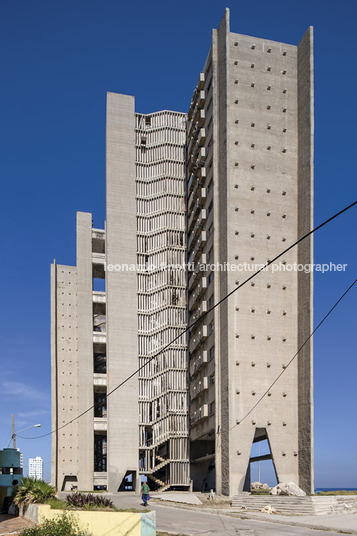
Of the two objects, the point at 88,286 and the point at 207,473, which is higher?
the point at 88,286

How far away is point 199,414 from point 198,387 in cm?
191

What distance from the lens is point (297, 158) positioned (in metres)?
40.8

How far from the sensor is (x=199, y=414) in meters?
42.3

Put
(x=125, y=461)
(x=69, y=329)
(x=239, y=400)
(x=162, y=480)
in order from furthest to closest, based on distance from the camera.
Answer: (x=69, y=329)
(x=162, y=480)
(x=125, y=461)
(x=239, y=400)

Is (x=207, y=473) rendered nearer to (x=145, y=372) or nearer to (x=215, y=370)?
(x=145, y=372)

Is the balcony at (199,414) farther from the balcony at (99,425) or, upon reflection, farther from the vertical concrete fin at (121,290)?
the balcony at (99,425)

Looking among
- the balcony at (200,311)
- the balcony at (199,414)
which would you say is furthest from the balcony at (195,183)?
the balcony at (199,414)

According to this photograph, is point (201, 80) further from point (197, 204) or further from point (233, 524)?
point (233, 524)

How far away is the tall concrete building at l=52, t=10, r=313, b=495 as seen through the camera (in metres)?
37.2

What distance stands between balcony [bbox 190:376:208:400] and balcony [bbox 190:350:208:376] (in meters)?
0.83

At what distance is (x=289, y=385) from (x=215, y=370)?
4.59 meters

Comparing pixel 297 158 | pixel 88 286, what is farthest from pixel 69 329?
pixel 297 158

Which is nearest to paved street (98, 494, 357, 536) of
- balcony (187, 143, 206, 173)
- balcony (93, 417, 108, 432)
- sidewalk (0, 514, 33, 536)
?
sidewalk (0, 514, 33, 536)

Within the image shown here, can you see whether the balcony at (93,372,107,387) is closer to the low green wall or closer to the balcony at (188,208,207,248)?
the balcony at (188,208,207,248)
